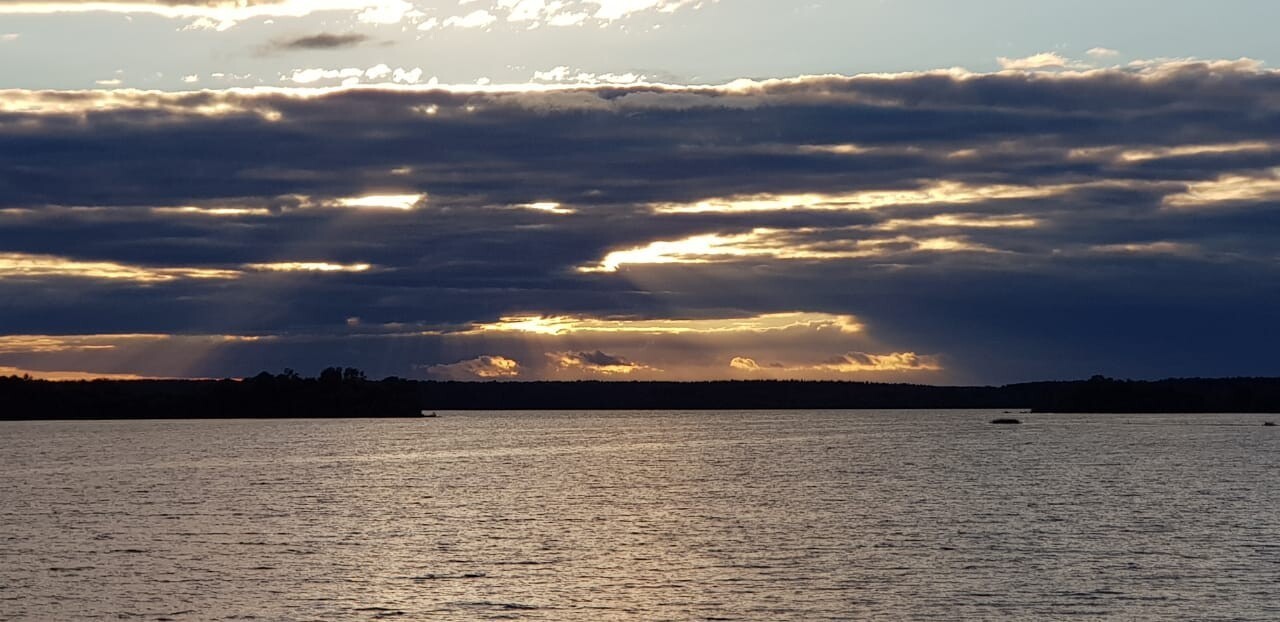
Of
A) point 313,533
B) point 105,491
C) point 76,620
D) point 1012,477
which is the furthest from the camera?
point 1012,477

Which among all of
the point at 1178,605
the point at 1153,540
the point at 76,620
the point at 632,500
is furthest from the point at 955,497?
the point at 76,620

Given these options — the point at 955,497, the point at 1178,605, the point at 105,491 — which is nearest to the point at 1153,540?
the point at 1178,605

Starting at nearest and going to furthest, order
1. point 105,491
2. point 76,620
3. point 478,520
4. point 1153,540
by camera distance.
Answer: point 76,620, point 1153,540, point 478,520, point 105,491

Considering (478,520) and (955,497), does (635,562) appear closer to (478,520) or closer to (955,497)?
(478,520)

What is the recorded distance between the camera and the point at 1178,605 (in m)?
59.9

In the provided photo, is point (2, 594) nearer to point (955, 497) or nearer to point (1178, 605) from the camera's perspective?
point (1178, 605)

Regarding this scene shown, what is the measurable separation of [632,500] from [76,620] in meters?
68.2

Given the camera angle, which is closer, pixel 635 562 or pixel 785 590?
pixel 785 590

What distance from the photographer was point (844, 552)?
7975 cm

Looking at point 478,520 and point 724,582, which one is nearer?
point 724,582

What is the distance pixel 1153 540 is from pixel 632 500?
155 feet

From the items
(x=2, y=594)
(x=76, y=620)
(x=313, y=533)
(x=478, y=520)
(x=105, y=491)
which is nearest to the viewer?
(x=76, y=620)

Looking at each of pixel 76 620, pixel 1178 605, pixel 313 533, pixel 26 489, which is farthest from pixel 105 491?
pixel 1178 605

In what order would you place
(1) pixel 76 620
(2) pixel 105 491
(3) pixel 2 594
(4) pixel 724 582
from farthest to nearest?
(2) pixel 105 491 → (4) pixel 724 582 → (3) pixel 2 594 → (1) pixel 76 620
